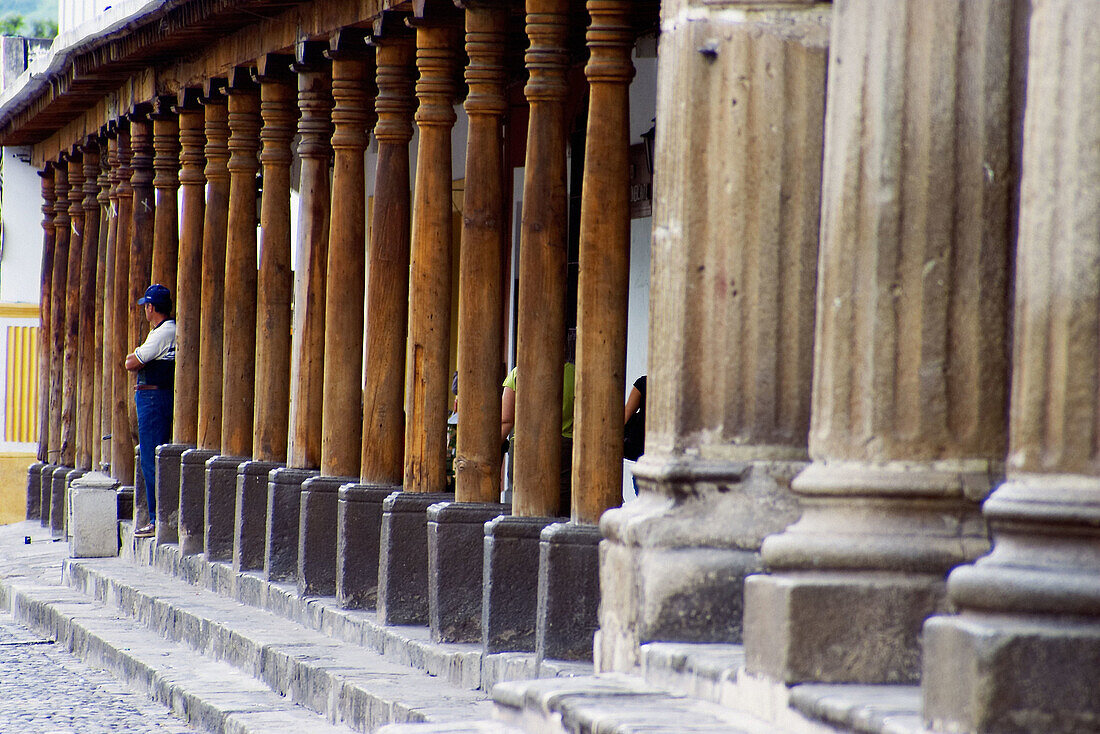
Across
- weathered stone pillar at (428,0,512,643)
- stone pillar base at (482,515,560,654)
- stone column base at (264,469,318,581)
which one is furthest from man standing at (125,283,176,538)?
stone pillar base at (482,515,560,654)

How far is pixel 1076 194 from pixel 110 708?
276 inches

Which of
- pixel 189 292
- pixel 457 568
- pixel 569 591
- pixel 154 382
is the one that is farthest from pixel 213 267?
pixel 569 591

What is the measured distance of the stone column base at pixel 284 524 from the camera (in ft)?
35.5

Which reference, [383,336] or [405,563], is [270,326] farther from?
[405,563]

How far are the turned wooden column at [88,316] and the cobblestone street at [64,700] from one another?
148 inches

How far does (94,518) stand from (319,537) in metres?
4.29

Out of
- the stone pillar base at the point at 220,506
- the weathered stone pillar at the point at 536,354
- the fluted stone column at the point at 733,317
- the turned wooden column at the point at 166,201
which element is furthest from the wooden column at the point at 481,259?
the turned wooden column at the point at 166,201

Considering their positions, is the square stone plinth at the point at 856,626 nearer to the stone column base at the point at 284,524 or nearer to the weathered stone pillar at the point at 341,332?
the weathered stone pillar at the point at 341,332

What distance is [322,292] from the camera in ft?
36.0

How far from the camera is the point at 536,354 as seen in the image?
26.3ft

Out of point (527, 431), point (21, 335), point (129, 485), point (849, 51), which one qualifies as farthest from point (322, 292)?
point (21, 335)

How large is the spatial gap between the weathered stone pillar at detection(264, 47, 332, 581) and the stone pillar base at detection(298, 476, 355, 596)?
1.52ft

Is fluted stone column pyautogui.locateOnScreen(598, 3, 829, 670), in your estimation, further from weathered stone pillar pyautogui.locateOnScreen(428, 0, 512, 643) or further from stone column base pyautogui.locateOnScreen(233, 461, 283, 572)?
stone column base pyautogui.locateOnScreen(233, 461, 283, 572)

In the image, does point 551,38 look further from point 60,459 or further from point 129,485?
point 60,459
